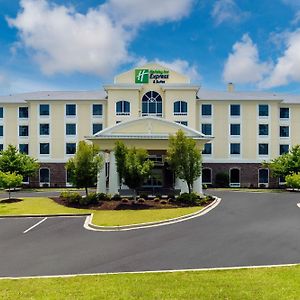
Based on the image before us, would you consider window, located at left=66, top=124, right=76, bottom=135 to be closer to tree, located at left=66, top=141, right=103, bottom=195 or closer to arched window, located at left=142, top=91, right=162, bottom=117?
arched window, located at left=142, top=91, right=162, bottom=117

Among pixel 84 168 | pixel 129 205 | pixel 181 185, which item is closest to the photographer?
pixel 129 205

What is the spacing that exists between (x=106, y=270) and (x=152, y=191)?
19.5 metres

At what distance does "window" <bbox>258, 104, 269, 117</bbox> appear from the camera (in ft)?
143

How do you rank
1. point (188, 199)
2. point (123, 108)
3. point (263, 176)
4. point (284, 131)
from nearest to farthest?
point (188, 199) → point (123, 108) → point (263, 176) → point (284, 131)

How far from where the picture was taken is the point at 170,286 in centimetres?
891

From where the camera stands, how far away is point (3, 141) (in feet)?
147

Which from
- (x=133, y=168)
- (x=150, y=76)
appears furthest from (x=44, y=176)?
(x=133, y=168)

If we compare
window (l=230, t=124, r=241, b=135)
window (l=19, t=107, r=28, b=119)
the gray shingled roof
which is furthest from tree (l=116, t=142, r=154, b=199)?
window (l=19, t=107, r=28, b=119)

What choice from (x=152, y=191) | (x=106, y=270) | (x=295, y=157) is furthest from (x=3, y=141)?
(x=106, y=270)

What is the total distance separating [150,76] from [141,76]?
1.08 meters

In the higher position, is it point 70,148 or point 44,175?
point 70,148

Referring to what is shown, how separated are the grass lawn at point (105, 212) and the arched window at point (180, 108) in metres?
20.3

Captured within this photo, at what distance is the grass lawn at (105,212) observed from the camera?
19.0 m

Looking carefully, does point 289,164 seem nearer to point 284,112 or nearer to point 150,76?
point 284,112
